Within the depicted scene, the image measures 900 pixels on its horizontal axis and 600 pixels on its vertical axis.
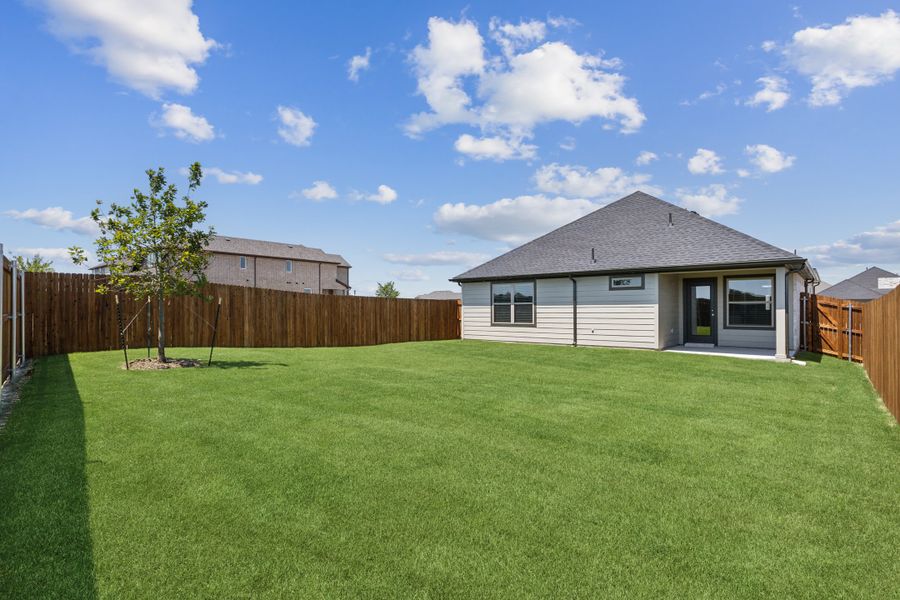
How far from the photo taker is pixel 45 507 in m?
3.09

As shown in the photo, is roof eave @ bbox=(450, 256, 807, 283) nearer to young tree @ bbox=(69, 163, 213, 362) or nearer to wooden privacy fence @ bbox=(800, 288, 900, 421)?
wooden privacy fence @ bbox=(800, 288, 900, 421)

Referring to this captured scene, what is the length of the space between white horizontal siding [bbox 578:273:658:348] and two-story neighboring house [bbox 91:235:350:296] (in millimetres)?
27018

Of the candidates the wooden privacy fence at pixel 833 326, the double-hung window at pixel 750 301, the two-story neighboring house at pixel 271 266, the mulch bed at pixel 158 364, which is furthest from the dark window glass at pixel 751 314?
the two-story neighboring house at pixel 271 266

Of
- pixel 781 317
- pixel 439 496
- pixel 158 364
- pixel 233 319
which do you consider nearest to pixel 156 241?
pixel 158 364

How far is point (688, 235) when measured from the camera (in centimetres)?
1487

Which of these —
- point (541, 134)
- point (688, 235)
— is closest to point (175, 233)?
point (541, 134)

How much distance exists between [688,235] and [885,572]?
45.6 feet

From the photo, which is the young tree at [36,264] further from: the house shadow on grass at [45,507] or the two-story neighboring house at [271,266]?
the house shadow on grass at [45,507]

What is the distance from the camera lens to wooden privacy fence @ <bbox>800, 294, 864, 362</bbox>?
13.0 meters

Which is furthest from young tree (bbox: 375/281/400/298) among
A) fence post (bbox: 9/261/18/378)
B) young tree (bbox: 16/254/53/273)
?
fence post (bbox: 9/261/18/378)

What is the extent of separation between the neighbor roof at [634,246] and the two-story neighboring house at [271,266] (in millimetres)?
24349

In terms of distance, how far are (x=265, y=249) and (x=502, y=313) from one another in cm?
3165

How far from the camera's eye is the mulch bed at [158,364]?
920 cm

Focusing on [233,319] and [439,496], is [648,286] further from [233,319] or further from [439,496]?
[233,319]
